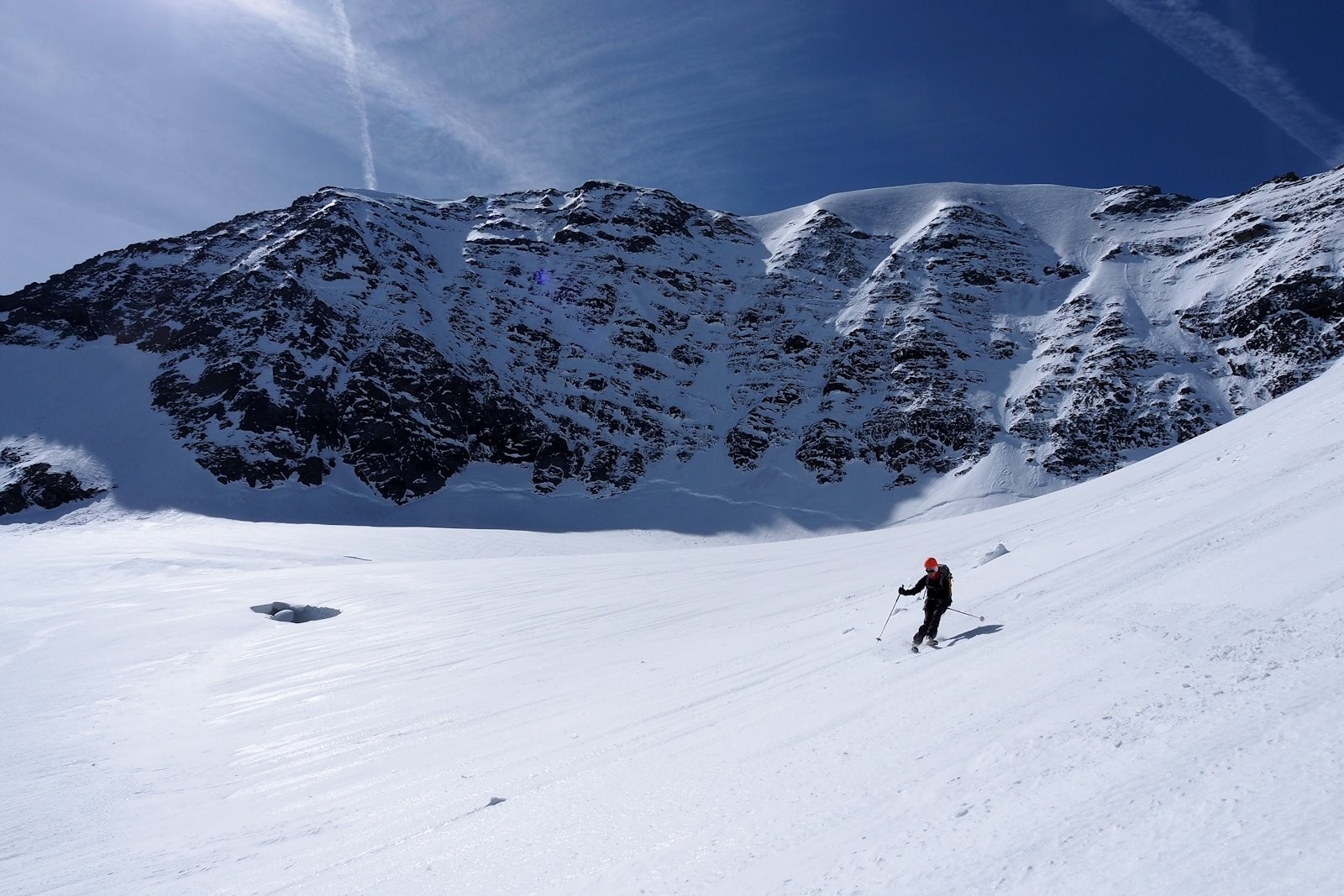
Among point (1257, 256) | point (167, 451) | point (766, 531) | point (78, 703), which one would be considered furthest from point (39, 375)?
point (1257, 256)

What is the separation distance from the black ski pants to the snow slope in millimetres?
347

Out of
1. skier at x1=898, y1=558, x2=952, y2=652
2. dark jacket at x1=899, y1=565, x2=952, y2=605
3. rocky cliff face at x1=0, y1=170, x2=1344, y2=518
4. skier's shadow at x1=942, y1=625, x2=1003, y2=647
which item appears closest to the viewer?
skier's shadow at x1=942, y1=625, x2=1003, y2=647

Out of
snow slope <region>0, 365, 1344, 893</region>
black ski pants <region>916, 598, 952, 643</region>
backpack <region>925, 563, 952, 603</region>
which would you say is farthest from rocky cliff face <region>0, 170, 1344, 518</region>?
black ski pants <region>916, 598, 952, 643</region>

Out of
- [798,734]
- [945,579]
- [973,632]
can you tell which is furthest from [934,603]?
[798,734]

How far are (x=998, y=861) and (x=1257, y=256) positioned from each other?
315 feet

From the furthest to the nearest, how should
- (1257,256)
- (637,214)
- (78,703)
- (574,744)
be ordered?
(637,214)
(1257,256)
(78,703)
(574,744)

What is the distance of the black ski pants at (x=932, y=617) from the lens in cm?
749

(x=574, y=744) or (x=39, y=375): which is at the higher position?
(x=39, y=375)

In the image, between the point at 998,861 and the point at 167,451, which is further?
the point at 167,451

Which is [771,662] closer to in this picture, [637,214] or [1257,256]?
[1257,256]

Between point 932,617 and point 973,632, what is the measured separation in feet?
1.47

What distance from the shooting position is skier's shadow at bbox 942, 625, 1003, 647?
724cm

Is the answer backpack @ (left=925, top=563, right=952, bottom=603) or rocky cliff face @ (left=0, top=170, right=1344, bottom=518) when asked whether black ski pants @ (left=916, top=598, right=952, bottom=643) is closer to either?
backpack @ (left=925, top=563, right=952, bottom=603)

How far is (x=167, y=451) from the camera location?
64625 mm
